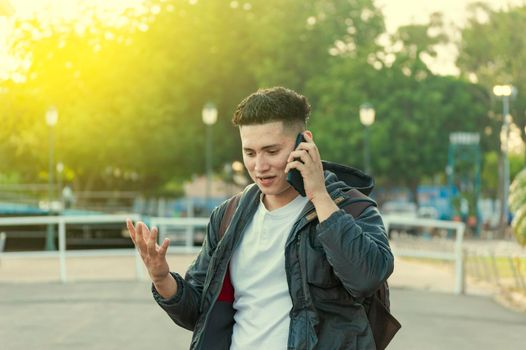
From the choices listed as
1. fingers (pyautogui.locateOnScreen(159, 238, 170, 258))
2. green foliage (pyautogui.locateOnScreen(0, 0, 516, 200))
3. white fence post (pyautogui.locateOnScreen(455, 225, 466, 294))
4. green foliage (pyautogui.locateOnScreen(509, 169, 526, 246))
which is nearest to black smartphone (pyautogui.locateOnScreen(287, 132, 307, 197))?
fingers (pyautogui.locateOnScreen(159, 238, 170, 258))

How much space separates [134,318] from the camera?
42.0 ft

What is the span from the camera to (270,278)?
3.88 metres

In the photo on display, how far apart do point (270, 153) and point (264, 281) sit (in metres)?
0.42

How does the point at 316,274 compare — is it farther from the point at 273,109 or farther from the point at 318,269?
the point at 273,109

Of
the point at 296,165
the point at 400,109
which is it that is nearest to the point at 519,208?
the point at 296,165

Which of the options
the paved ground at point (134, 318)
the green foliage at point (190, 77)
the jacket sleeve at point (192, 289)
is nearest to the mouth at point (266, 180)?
the jacket sleeve at point (192, 289)

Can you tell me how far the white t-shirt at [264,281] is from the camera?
12.6ft

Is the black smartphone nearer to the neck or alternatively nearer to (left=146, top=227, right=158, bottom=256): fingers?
the neck

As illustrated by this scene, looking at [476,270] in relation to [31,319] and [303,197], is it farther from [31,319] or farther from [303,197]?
[303,197]

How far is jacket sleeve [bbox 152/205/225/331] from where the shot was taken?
159 inches

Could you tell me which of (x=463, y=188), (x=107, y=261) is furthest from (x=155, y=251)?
(x=463, y=188)

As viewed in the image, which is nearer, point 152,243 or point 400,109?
point 152,243

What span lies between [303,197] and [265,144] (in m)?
0.23

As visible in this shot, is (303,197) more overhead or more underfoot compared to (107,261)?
more overhead
